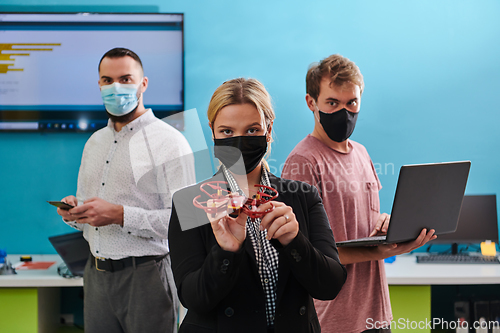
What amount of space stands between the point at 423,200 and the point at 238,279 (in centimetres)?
68

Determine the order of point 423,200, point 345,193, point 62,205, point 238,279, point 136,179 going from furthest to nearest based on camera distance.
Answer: point 136,179, point 62,205, point 345,193, point 423,200, point 238,279

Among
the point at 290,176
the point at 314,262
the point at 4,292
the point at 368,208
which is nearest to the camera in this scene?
the point at 314,262

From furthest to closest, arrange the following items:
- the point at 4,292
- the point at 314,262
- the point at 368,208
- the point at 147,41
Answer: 1. the point at 147,41
2. the point at 4,292
3. the point at 368,208
4. the point at 314,262

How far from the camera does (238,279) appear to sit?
0.95 metres

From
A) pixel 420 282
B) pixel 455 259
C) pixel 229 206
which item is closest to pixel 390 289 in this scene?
pixel 420 282

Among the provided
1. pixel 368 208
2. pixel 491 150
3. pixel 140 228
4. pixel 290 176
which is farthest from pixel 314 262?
pixel 491 150

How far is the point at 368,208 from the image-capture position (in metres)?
1.48

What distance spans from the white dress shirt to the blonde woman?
22.4 inches

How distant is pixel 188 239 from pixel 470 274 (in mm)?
1965

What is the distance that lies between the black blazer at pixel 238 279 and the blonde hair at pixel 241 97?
0.73 ft

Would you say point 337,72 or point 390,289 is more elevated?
point 337,72

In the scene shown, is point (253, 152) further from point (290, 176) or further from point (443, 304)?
point (443, 304)

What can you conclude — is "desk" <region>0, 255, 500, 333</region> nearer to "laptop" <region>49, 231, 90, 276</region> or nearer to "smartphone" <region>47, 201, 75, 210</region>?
"laptop" <region>49, 231, 90, 276</region>

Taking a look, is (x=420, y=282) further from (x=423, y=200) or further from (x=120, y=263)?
(x=120, y=263)
